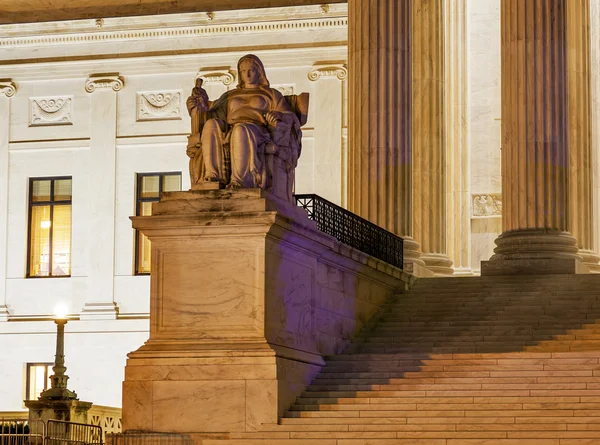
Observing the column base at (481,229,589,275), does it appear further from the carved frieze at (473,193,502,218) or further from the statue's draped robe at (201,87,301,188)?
the carved frieze at (473,193,502,218)

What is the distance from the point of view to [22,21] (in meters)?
48.3

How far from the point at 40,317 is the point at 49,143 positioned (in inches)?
232

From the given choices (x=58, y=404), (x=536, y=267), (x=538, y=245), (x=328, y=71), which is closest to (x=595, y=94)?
(x=328, y=71)

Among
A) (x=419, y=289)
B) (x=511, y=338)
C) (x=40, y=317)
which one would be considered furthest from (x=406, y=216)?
(x=40, y=317)

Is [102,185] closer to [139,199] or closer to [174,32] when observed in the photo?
[139,199]

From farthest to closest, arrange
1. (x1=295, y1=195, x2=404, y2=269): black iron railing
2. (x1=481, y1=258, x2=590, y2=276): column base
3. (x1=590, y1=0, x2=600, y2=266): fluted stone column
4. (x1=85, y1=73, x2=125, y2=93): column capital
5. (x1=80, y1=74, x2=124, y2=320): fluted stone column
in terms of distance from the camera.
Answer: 1. (x1=85, y1=73, x2=125, y2=93): column capital
2. (x1=80, y1=74, x2=124, y2=320): fluted stone column
3. (x1=590, y1=0, x2=600, y2=266): fluted stone column
4. (x1=481, y1=258, x2=590, y2=276): column base
5. (x1=295, y1=195, x2=404, y2=269): black iron railing

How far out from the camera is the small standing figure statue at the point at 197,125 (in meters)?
24.2

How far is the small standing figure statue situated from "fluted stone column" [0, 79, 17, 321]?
24768 millimetres

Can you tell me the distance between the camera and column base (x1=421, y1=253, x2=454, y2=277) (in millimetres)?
35781

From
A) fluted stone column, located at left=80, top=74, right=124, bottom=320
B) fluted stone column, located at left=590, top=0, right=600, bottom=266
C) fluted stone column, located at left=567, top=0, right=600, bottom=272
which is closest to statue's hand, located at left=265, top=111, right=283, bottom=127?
fluted stone column, located at left=567, top=0, right=600, bottom=272

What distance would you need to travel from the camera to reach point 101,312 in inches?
1826

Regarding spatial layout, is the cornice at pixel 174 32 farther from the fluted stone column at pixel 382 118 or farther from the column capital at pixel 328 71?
the fluted stone column at pixel 382 118

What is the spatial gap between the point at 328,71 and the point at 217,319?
76.3 ft

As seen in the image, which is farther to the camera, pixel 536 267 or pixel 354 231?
pixel 536 267
